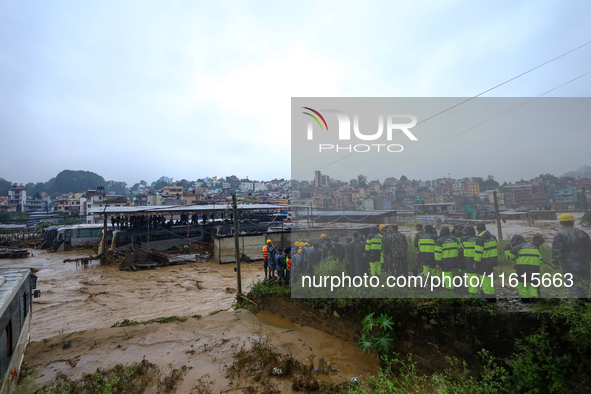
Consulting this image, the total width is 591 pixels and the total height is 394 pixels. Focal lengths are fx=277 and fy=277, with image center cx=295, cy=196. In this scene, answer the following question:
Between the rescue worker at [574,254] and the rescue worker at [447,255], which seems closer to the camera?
the rescue worker at [574,254]

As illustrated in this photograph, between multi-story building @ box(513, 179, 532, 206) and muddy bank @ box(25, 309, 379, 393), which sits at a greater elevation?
multi-story building @ box(513, 179, 532, 206)

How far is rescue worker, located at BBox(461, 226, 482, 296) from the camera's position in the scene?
5637 millimetres

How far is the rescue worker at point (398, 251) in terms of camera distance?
725cm

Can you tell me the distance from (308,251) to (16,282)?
22.4 feet

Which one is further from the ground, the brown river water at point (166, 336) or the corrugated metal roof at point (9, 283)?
the corrugated metal roof at point (9, 283)

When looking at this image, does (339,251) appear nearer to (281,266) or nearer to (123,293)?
(281,266)

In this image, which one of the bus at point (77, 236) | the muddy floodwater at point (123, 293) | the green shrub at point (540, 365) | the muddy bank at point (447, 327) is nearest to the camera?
the green shrub at point (540, 365)

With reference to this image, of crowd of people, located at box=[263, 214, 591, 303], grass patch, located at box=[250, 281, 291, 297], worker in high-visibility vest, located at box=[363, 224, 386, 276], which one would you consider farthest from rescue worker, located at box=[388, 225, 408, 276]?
grass patch, located at box=[250, 281, 291, 297]

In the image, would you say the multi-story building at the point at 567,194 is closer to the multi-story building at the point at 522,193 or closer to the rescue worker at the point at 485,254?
the multi-story building at the point at 522,193

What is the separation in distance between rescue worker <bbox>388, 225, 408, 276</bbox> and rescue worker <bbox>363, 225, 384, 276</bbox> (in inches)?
11.1

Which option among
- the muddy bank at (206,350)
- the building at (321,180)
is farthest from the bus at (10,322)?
the building at (321,180)

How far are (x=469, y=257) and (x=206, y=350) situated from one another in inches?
261

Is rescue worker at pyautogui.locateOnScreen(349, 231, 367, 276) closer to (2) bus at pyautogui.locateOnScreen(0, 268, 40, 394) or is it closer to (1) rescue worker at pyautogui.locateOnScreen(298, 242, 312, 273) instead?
(1) rescue worker at pyautogui.locateOnScreen(298, 242, 312, 273)

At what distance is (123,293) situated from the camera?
1388 centimetres
